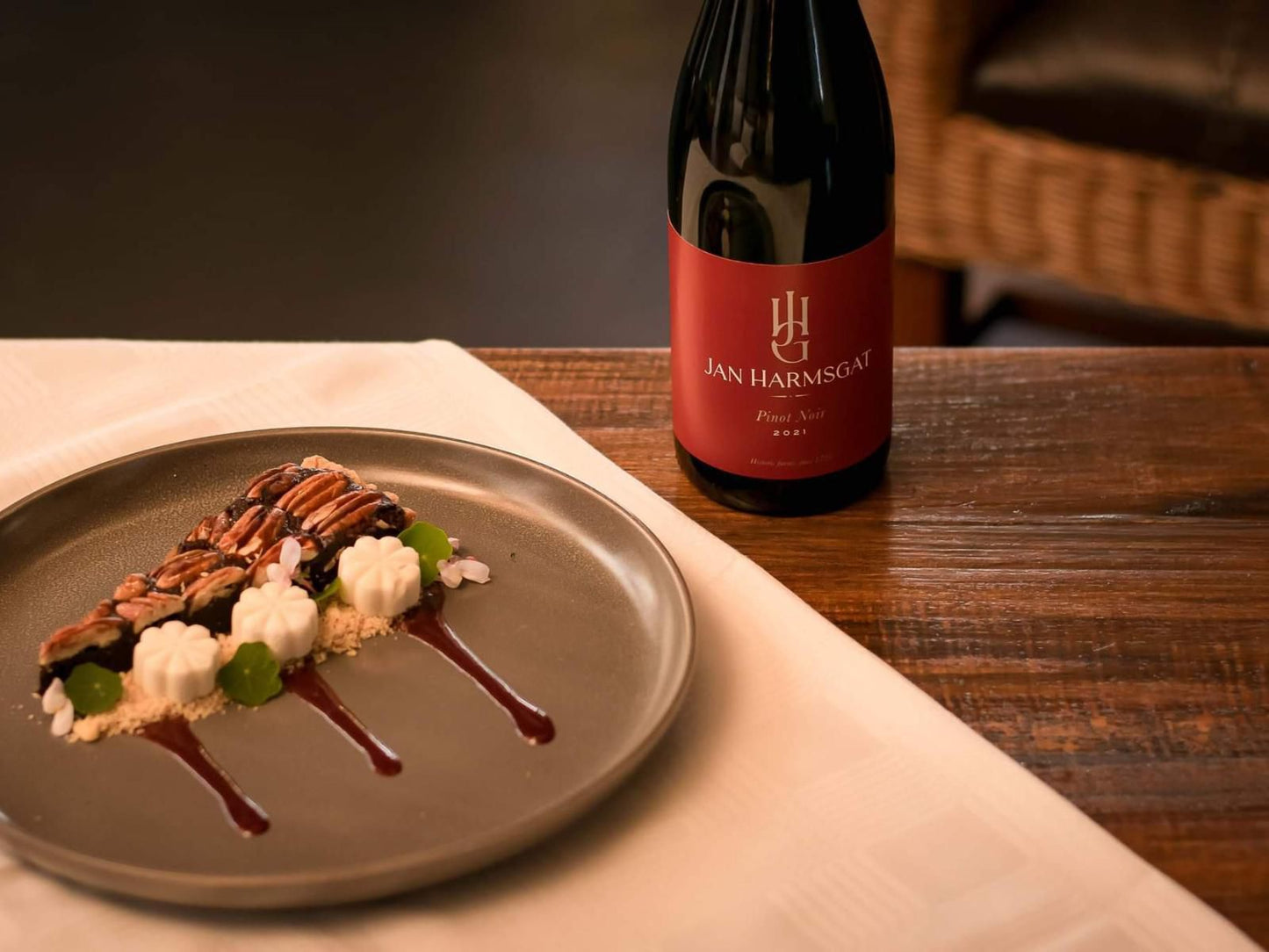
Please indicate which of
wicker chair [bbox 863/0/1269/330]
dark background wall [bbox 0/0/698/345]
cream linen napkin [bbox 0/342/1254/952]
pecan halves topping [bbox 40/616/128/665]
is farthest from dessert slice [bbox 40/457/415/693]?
dark background wall [bbox 0/0/698/345]

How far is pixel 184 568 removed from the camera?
694mm

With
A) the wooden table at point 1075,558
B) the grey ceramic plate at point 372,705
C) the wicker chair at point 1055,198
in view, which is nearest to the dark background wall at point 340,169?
the wicker chair at point 1055,198

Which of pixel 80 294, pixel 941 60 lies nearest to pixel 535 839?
pixel 941 60

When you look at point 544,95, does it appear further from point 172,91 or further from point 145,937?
point 145,937

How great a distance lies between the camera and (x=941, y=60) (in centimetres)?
151

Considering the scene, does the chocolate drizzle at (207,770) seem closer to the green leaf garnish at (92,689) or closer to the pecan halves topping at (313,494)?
the green leaf garnish at (92,689)

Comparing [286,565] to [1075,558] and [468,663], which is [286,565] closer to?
[468,663]

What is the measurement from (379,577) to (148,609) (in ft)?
0.34

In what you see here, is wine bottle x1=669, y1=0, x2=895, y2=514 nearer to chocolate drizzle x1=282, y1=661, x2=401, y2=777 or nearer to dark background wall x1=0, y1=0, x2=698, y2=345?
chocolate drizzle x1=282, y1=661, x2=401, y2=777

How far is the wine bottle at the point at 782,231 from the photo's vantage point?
28.9 inches

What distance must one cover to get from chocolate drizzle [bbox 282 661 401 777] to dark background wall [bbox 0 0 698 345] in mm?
1419

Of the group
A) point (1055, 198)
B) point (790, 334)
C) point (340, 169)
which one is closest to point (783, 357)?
point (790, 334)

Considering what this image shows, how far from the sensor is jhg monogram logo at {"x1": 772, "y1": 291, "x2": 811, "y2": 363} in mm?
733

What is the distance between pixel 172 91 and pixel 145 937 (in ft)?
8.14
